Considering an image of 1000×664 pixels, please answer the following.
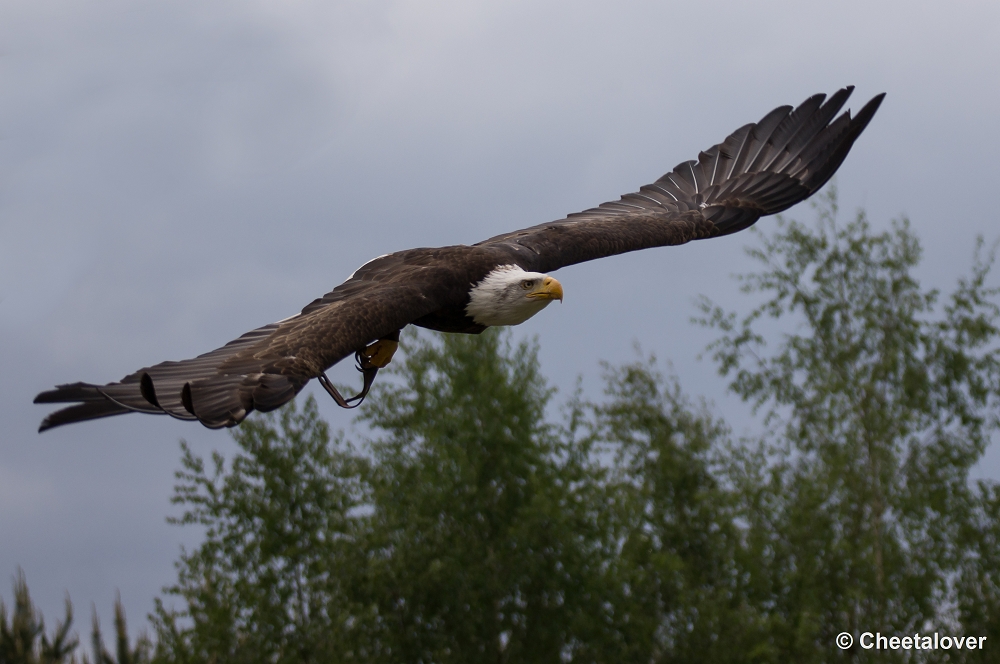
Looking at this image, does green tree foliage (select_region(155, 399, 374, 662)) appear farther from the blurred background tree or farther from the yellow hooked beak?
the yellow hooked beak

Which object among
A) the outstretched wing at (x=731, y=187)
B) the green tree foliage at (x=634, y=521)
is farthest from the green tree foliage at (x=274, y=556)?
the outstretched wing at (x=731, y=187)

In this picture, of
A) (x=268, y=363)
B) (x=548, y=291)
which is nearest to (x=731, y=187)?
(x=548, y=291)

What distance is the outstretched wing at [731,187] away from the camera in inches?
435

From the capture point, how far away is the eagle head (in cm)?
934

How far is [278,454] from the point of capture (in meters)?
22.1

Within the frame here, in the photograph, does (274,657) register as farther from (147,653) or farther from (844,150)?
(844,150)

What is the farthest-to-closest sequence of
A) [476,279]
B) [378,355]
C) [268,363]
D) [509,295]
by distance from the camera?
[378,355], [476,279], [509,295], [268,363]

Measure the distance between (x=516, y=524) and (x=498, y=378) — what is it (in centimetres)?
281

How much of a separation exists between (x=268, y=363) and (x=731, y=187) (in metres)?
6.36

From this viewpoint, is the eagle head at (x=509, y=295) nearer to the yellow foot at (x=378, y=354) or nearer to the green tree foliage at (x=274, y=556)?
the yellow foot at (x=378, y=354)

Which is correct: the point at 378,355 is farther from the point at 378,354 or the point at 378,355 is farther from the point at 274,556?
the point at 274,556

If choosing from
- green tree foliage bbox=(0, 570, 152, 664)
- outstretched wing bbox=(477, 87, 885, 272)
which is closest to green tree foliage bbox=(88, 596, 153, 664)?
green tree foliage bbox=(0, 570, 152, 664)

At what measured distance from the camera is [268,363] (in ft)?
25.1

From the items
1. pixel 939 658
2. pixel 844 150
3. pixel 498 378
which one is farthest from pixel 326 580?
pixel 844 150
